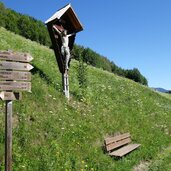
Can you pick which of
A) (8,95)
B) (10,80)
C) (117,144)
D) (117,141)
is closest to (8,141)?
(8,95)

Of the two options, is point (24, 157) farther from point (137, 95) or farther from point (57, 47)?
point (137, 95)

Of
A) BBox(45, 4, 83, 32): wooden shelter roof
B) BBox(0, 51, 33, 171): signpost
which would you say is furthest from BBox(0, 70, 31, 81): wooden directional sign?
BBox(45, 4, 83, 32): wooden shelter roof

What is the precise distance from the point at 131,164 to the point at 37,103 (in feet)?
16.8


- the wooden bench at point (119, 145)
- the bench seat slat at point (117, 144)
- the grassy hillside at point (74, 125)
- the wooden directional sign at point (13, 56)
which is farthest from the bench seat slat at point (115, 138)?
the wooden directional sign at point (13, 56)

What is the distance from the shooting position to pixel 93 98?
25562 mm

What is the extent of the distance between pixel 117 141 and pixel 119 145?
407 mm

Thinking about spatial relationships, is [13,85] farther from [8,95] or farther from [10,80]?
[8,95]

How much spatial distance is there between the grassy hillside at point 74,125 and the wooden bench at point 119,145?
33 centimetres

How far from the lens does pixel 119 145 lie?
19953 mm

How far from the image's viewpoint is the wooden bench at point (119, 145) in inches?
728

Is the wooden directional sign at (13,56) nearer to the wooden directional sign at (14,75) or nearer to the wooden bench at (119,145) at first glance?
the wooden directional sign at (14,75)

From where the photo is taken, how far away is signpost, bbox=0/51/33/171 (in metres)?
12.2

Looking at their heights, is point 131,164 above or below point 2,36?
below

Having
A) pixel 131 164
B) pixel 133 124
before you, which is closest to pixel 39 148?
pixel 131 164
